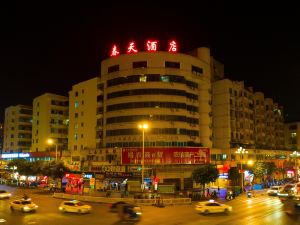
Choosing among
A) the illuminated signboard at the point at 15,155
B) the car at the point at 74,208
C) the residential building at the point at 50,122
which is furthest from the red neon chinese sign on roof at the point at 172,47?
the illuminated signboard at the point at 15,155

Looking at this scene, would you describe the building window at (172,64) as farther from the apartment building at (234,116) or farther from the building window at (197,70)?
the apartment building at (234,116)

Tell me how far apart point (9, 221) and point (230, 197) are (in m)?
35.1

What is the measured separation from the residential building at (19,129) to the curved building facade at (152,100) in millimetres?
47995

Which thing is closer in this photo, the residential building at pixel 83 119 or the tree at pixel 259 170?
the tree at pixel 259 170

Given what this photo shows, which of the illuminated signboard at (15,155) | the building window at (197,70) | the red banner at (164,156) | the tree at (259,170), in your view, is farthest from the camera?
the illuminated signboard at (15,155)

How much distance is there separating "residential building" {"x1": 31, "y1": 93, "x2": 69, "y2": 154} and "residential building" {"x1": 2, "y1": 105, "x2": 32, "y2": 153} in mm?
11897

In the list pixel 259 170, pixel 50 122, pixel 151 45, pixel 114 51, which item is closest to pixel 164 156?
pixel 259 170

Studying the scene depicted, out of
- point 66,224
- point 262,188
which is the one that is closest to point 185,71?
point 262,188

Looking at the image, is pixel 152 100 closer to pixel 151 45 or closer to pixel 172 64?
pixel 172 64

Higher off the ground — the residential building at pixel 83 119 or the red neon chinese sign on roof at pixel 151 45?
the red neon chinese sign on roof at pixel 151 45

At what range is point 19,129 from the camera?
119500 mm

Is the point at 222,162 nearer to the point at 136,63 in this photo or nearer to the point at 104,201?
the point at 136,63

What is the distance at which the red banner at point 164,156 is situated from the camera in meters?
67.8

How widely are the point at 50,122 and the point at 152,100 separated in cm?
4242
